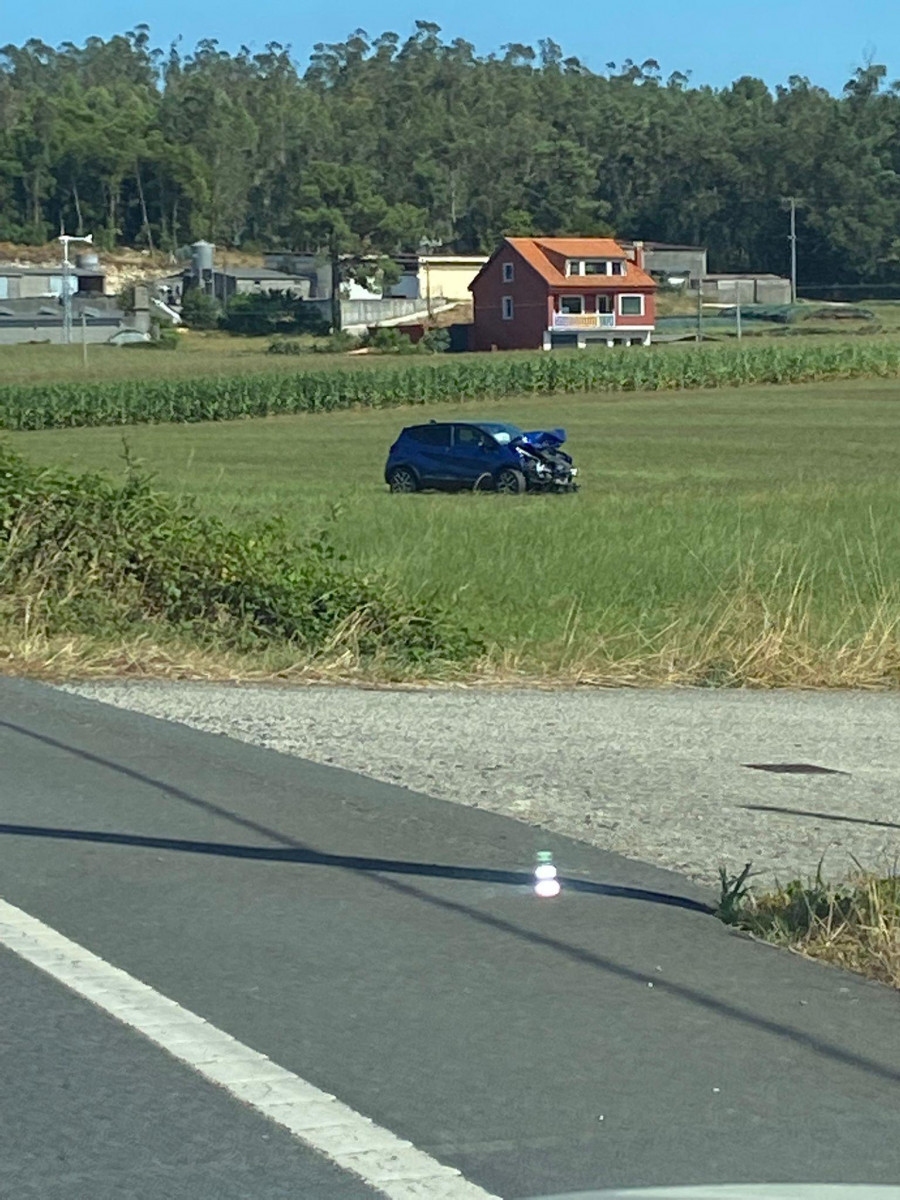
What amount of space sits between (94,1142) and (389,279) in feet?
437

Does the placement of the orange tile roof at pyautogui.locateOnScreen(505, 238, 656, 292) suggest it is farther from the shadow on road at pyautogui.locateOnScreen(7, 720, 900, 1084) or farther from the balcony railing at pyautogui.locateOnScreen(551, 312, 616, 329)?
the shadow on road at pyautogui.locateOnScreen(7, 720, 900, 1084)

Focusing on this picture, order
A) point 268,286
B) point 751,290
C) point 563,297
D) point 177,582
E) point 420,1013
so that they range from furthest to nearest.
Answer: point 751,290 → point 268,286 → point 563,297 → point 177,582 → point 420,1013

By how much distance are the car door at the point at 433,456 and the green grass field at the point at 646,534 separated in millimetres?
1167

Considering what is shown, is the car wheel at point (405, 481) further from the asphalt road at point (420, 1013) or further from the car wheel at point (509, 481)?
the asphalt road at point (420, 1013)

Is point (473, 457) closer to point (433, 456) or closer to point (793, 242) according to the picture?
point (433, 456)

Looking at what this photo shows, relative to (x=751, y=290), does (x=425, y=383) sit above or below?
below

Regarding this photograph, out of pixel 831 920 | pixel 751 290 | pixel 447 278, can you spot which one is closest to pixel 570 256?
pixel 447 278

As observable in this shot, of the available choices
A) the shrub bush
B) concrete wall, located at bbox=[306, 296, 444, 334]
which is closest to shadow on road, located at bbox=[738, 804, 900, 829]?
the shrub bush

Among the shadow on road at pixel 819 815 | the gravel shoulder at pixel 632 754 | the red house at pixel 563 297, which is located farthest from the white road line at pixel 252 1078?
the red house at pixel 563 297

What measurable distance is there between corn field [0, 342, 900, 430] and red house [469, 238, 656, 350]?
968 inches

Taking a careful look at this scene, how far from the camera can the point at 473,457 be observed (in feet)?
125

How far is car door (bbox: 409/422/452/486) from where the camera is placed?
38156mm

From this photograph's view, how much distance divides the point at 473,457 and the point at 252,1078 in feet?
110

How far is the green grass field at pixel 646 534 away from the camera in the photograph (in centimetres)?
1349
